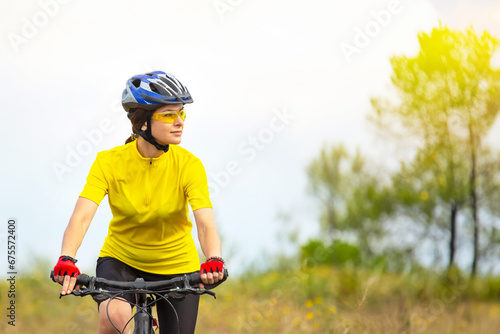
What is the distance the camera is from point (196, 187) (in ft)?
12.5

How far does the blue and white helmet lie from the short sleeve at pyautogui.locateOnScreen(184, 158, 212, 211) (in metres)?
0.44

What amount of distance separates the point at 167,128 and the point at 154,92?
0.24 m

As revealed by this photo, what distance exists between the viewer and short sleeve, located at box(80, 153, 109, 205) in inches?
148

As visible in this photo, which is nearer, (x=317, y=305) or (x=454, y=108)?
(x=317, y=305)

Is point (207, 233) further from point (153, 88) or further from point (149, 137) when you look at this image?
point (153, 88)

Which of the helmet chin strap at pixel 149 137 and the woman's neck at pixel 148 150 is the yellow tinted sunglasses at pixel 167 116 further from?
the woman's neck at pixel 148 150

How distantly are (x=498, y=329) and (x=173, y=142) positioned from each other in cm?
667

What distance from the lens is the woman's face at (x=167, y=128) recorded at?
379 centimetres

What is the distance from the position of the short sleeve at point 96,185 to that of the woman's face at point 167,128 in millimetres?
420

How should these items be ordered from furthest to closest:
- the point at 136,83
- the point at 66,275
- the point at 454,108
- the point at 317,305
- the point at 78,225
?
1. the point at 454,108
2. the point at 317,305
3. the point at 136,83
4. the point at 78,225
5. the point at 66,275

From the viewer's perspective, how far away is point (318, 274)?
10.3 meters

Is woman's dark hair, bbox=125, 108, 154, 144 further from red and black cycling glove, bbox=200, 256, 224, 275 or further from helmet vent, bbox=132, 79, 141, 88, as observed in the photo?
red and black cycling glove, bbox=200, 256, 224, 275

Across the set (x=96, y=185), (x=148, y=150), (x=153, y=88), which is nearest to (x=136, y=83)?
(x=153, y=88)

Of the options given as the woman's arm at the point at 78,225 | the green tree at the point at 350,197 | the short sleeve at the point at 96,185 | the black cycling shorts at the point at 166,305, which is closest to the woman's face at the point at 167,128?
the short sleeve at the point at 96,185
